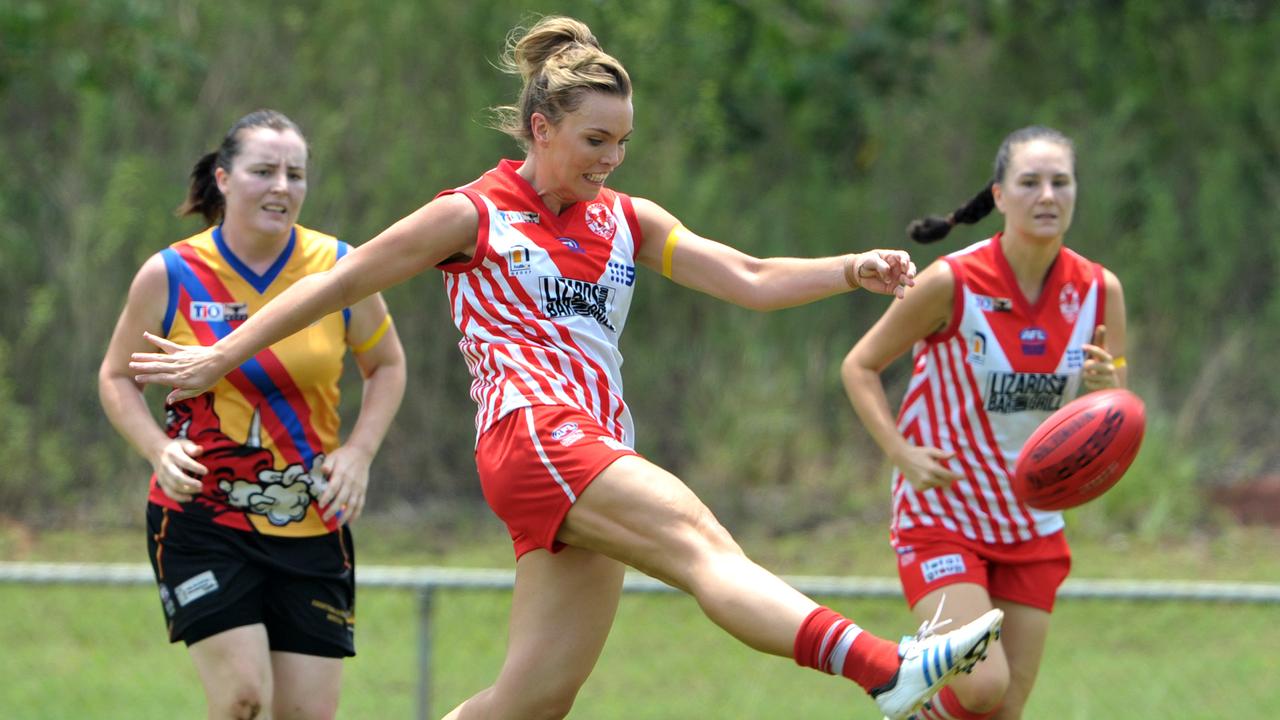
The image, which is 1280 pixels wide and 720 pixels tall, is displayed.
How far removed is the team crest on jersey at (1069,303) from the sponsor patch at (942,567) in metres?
0.83

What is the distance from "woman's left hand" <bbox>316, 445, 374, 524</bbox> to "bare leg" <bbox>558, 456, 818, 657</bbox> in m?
1.11

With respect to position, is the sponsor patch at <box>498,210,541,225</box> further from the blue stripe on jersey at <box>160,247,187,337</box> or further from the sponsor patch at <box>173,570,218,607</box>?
the sponsor patch at <box>173,570,218,607</box>

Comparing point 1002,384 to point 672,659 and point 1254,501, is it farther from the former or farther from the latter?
point 1254,501

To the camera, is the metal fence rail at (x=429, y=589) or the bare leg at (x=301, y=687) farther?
the metal fence rail at (x=429, y=589)

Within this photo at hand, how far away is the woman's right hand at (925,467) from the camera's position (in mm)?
4914

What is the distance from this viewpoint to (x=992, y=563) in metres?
5.01

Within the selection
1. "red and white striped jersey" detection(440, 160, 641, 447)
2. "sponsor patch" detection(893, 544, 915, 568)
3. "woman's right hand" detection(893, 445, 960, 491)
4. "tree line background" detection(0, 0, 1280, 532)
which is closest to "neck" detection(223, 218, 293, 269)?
"red and white striped jersey" detection(440, 160, 641, 447)

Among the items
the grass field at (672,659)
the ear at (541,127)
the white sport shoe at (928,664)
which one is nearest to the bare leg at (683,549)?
the white sport shoe at (928,664)

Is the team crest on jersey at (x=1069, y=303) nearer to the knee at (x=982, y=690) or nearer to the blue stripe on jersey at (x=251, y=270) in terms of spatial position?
the knee at (x=982, y=690)

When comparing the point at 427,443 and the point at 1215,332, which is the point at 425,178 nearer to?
the point at 427,443

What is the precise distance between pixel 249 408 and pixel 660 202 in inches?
241

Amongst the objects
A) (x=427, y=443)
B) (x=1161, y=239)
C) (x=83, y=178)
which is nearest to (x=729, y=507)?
(x=427, y=443)

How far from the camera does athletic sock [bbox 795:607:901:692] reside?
135 inches

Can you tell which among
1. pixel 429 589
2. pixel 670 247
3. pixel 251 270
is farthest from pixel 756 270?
pixel 429 589
